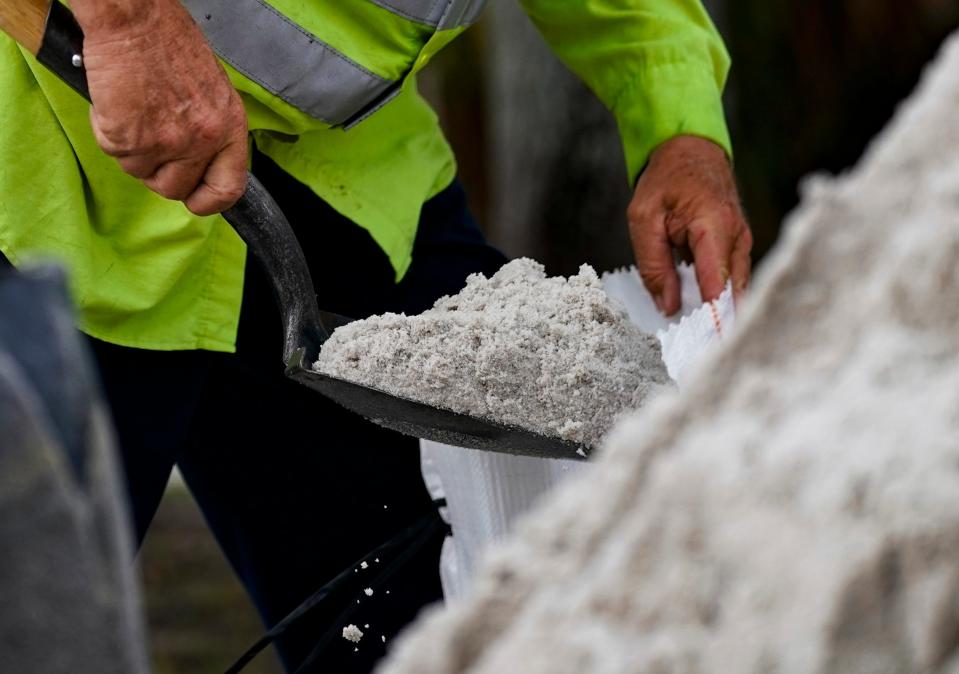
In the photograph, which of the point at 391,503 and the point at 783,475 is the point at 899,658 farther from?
the point at 391,503

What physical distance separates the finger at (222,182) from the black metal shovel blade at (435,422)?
186mm

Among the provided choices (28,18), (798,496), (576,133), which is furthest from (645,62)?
(576,133)

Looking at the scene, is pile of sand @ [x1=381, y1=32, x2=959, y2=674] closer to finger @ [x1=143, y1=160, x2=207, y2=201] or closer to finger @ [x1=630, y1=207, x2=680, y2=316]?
finger @ [x1=143, y1=160, x2=207, y2=201]

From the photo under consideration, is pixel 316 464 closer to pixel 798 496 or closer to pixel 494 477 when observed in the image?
pixel 494 477

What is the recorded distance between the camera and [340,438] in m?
1.67

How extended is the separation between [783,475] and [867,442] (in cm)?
4

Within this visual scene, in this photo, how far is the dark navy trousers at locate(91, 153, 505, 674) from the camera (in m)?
1.61

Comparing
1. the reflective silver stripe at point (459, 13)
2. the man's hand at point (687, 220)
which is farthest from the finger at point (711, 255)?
the reflective silver stripe at point (459, 13)

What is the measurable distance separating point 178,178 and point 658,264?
0.71m

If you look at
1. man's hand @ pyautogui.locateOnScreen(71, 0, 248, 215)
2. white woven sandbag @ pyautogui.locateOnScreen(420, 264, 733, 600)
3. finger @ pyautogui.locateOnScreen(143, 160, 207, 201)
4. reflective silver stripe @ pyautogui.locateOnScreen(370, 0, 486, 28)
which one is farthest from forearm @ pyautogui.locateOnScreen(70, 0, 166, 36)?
white woven sandbag @ pyautogui.locateOnScreen(420, 264, 733, 600)

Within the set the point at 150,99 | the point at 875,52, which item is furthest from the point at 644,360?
the point at 875,52

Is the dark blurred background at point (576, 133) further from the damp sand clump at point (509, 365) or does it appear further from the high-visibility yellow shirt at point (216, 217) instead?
the damp sand clump at point (509, 365)

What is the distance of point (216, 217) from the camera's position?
148 cm

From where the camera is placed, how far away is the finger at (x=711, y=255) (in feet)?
5.60
